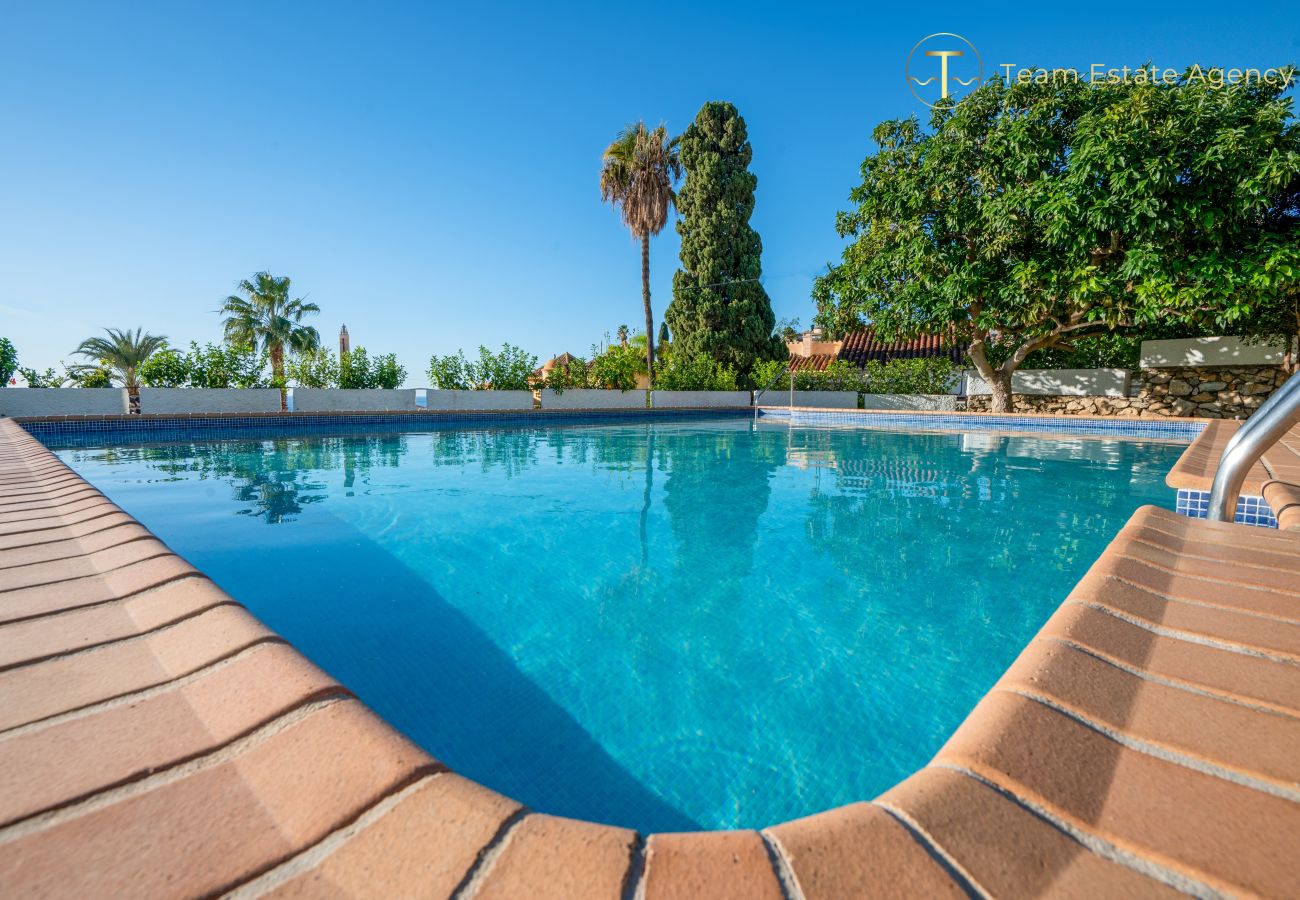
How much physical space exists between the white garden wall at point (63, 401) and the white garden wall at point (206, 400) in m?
0.55

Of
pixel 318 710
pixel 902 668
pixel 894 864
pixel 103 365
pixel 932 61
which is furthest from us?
pixel 103 365

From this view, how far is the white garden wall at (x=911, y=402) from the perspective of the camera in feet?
64.6

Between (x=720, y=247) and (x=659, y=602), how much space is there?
2279 cm

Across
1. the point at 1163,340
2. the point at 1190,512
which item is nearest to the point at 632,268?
the point at 1163,340

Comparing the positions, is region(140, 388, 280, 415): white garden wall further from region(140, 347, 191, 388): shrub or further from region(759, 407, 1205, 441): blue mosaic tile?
region(759, 407, 1205, 441): blue mosaic tile

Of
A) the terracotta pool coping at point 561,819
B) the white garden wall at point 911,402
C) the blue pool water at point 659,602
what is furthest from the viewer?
the white garden wall at point 911,402

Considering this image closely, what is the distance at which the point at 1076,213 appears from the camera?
11375 mm

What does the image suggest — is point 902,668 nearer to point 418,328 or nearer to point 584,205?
point 584,205

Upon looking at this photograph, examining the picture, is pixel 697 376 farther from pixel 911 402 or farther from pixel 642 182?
pixel 911 402

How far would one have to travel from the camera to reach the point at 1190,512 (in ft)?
12.3

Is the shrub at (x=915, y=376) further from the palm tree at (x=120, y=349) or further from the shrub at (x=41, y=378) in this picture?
the palm tree at (x=120, y=349)

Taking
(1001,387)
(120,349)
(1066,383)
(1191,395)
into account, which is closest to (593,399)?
(1001,387)

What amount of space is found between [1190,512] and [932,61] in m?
15.3

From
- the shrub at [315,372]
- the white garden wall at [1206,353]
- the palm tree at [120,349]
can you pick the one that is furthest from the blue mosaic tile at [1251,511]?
the palm tree at [120,349]
